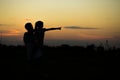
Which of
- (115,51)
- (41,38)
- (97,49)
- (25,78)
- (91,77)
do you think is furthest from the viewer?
(97,49)

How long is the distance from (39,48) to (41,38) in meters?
0.31

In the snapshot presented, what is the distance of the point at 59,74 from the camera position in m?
11.0

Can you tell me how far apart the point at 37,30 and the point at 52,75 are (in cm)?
245

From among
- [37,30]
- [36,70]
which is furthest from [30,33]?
[36,70]

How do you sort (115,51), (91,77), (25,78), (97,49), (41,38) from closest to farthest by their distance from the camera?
(41,38) < (25,78) < (91,77) < (115,51) < (97,49)

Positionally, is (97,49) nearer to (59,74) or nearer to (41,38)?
(59,74)

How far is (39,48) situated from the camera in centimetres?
888

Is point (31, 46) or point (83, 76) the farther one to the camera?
point (83, 76)

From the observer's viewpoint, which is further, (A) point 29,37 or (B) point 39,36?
(A) point 29,37

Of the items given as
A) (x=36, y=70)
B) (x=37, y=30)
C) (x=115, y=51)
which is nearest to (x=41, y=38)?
(x=37, y=30)

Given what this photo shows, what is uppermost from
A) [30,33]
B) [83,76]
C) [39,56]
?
[30,33]

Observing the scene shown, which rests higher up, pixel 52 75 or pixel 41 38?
pixel 41 38

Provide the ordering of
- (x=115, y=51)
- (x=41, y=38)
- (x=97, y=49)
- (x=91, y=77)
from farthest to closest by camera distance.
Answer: (x=97, y=49) → (x=115, y=51) → (x=91, y=77) → (x=41, y=38)

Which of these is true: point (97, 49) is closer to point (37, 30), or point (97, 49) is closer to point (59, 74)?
point (59, 74)
